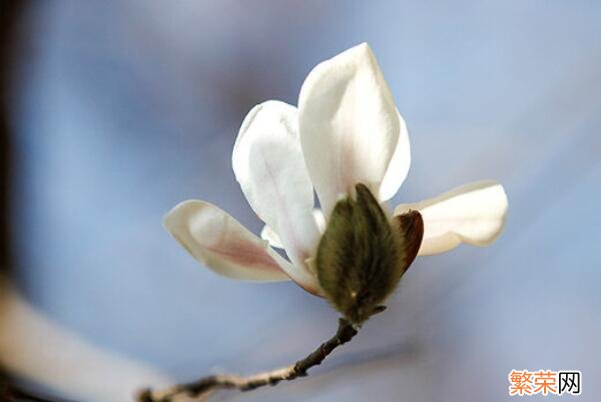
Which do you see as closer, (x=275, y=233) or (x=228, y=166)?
(x=275, y=233)

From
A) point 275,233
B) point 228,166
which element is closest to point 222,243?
point 275,233

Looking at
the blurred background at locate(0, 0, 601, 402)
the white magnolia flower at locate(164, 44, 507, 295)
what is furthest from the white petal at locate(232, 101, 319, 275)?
the blurred background at locate(0, 0, 601, 402)

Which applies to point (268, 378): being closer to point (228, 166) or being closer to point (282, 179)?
point (282, 179)

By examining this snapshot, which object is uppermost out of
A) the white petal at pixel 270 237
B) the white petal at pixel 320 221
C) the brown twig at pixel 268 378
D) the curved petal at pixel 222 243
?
the white petal at pixel 270 237

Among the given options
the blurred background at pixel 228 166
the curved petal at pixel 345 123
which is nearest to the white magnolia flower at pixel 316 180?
the curved petal at pixel 345 123

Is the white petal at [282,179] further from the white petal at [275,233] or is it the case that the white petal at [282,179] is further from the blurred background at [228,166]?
the blurred background at [228,166]

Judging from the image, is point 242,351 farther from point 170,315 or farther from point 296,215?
point 296,215

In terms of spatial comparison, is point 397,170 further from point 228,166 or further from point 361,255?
point 228,166

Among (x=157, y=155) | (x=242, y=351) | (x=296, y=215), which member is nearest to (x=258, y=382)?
(x=296, y=215)
